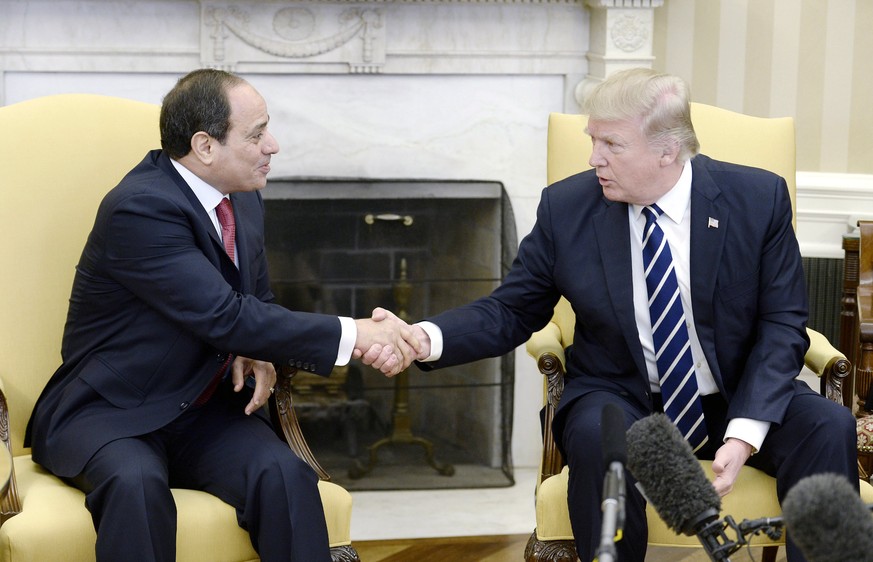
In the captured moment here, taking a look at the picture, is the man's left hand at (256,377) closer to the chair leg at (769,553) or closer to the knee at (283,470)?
the knee at (283,470)

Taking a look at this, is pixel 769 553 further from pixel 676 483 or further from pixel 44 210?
pixel 44 210

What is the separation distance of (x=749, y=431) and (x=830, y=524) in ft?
3.88

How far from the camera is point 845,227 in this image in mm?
3785

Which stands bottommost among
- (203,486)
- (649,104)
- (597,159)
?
(203,486)

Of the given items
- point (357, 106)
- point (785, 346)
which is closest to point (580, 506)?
point (785, 346)

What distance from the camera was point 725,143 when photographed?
2918 millimetres

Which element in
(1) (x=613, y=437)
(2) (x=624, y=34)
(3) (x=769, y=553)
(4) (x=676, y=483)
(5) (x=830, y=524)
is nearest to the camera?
(5) (x=830, y=524)

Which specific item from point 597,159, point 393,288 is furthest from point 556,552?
point 393,288

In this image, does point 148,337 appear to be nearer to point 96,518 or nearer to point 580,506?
point 96,518

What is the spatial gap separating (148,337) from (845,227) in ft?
7.87

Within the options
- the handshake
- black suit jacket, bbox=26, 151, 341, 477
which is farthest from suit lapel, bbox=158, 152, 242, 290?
the handshake

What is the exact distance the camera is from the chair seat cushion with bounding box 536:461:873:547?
2254mm

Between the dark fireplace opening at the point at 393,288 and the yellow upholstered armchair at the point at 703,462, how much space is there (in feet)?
3.09

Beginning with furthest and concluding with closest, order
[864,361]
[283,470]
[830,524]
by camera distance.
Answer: [864,361], [283,470], [830,524]
